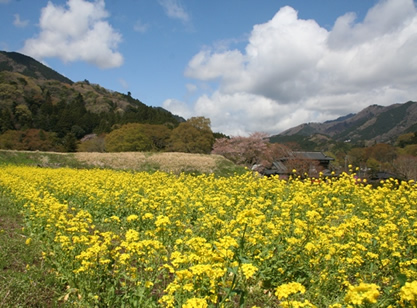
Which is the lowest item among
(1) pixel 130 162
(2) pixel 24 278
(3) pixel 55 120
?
(2) pixel 24 278

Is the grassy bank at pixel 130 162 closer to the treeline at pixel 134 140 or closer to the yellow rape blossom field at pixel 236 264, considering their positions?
the yellow rape blossom field at pixel 236 264

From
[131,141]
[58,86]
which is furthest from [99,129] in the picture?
[58,86]

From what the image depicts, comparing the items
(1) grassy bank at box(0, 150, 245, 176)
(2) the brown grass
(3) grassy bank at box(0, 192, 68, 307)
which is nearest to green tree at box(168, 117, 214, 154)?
(2) the brown grass

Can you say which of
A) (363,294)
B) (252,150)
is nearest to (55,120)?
(252,150)

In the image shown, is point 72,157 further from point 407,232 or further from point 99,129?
point 99,129

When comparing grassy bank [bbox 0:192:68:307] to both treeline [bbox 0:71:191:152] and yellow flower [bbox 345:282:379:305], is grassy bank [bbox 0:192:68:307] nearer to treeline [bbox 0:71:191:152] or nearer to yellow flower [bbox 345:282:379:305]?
yellow flower [bbox 345:282:379:305]

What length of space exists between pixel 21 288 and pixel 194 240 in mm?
2552

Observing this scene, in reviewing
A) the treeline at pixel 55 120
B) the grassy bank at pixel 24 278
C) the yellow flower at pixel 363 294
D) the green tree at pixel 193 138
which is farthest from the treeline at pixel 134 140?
the yellow flower at pixel 363 294

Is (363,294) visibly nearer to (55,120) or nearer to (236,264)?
(236,264)

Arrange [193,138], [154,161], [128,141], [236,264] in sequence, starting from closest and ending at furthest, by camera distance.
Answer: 1. [236,264]
2. [154,161]
3. [128,141]
4. [193,138]

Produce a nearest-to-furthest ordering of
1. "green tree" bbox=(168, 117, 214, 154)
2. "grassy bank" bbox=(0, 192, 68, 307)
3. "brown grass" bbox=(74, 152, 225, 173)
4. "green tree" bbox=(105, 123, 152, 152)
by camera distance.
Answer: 1. "grassy bank" bbox=(0, 192, 68, 307)
2. "brown grass" bbox=(74, 152, 225, 173)
3. "green tree" bbox=(105, 123, 152, 152)
4. "green tree" bbox=(168, 117, 214, 154)

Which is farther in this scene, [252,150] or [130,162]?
[252,150]

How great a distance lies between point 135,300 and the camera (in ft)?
10.5

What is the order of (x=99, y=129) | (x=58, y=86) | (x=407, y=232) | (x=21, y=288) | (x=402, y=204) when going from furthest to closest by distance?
1. (x=58, y=86)
2. (x=99, y=129)
3. (x=402, y=204)
4. (x=407, y=232)
5. (x=21, y=288)
